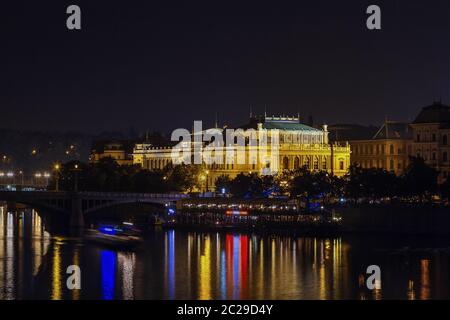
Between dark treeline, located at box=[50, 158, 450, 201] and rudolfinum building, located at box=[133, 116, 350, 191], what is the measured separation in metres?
2.72

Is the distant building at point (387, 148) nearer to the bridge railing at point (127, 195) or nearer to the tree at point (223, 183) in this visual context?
the tree at point (223, 183)

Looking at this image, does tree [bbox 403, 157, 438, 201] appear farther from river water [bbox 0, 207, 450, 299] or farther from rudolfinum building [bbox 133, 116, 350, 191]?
rudolfinum building [bbox 133, 116, 350, 191]

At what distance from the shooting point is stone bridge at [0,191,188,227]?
323ft

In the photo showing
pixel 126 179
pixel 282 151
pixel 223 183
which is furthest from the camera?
pixel 282 151

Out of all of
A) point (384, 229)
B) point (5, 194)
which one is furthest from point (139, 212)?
point (384, 229)

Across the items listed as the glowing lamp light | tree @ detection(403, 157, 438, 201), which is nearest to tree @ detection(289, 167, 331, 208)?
the glowing lamp light

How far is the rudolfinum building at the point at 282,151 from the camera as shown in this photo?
12962 cm

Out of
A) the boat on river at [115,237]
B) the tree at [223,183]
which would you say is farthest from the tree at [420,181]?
the boat on river at [115,237]

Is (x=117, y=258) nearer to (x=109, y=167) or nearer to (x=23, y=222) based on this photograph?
(x=23, y=222)

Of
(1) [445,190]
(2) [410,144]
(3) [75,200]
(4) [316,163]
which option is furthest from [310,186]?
(2) [410,144]

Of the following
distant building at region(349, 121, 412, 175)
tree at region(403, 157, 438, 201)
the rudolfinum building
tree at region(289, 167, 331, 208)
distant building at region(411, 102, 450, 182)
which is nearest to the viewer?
tree at region(403, 157, 438, 201)

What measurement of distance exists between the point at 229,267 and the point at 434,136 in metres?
51.9

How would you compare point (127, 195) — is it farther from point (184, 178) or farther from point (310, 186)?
point (184, 178)

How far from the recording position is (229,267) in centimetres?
7412
